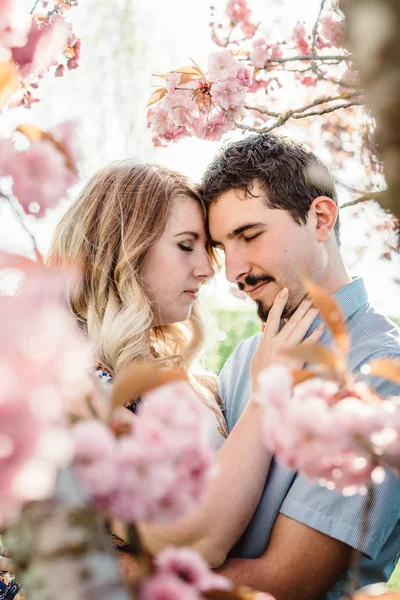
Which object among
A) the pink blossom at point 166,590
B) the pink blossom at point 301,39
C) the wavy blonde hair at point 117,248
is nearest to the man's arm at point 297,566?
the wavy blonde hair at point 117,248

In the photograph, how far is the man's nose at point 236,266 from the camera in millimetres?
1825

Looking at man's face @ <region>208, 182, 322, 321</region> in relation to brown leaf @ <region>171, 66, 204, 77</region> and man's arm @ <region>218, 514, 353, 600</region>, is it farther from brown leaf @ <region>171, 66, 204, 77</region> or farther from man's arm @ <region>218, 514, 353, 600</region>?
man's arm @ <region>218, 514, 353, 600</region>

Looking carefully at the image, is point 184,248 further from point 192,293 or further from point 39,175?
point 39,175

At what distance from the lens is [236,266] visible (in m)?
1.83

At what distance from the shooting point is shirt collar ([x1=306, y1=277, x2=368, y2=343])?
168cm

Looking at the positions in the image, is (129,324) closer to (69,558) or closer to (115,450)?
(115,450)

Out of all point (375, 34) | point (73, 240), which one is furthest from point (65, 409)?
point (73, 240)

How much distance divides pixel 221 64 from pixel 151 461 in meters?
1.49

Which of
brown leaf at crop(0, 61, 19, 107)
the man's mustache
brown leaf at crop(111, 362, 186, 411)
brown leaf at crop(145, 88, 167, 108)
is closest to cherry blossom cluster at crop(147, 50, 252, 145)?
brown leaf at crop(145, 88, 167, 108)

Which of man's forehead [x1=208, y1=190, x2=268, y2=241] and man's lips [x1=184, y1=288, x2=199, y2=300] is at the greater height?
man's forehead [x1=208, y1=190, x2=268, y2=241]

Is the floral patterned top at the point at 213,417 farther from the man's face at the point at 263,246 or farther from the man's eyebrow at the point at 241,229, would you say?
the man's eyebrow at the point at 241,229

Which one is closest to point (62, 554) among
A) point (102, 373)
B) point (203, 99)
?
point (102, 373)

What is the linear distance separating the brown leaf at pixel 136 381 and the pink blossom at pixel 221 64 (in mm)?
1341

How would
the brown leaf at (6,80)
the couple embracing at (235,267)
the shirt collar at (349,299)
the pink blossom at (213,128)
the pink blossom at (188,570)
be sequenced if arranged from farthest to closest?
1. the pink blossom at (213,128)
2. the shirt collar at (349,299)
3. the couple embracing at (235,267)
4. the brown leaf at (6,80)
5. the pink blossom at (188,570)
